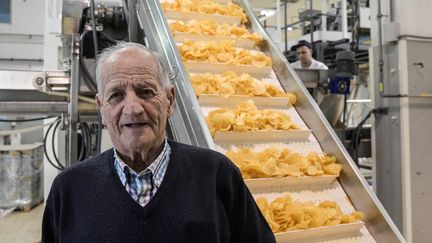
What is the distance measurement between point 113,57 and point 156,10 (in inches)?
59.2

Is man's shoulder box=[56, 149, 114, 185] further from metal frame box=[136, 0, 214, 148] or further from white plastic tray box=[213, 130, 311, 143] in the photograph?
white plastic tray box=[213, 130, 311, 143]

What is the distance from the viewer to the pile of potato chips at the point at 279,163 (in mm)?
1787

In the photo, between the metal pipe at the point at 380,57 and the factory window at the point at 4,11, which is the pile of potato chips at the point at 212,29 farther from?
the factory window at the point at 4,11

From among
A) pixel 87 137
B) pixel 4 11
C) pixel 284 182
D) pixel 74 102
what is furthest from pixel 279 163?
pixel 4 11

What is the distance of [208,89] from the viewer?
2.16m

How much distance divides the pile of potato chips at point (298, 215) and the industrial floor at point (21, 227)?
3256mm

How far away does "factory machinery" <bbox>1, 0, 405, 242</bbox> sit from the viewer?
5.78ft

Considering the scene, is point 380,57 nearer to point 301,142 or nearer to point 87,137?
point 301,142

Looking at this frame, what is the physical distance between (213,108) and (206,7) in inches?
42.9

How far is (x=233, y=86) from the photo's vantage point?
88.5 inches

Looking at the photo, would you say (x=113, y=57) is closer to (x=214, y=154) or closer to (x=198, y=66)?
(x=214, y=154)

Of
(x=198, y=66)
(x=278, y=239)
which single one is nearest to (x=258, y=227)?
(x=278, y=239)

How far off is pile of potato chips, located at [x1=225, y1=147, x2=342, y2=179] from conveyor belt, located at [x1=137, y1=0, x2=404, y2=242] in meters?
0.08

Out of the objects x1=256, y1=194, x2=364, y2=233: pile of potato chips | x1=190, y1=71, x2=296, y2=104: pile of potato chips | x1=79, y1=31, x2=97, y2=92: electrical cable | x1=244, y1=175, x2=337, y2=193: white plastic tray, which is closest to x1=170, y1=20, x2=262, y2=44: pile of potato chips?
x1=190, y1=71, x2=296, y2=104: pile of potato chips
